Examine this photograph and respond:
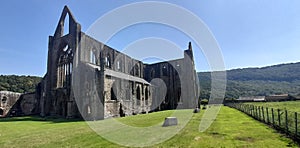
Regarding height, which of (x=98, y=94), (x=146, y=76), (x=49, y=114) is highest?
(x=146, y=76)

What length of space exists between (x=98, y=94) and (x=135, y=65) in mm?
24598

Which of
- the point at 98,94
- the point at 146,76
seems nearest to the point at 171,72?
the point at 146,76

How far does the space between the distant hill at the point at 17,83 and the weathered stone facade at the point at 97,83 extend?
1247 inches

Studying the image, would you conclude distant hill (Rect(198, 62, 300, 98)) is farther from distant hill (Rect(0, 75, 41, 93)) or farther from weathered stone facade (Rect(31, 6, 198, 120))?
distant hill (Rect(0, 75, 41, 93))

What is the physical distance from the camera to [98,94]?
27047 mm

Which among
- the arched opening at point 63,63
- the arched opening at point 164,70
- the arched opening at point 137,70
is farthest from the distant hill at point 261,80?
the arched opening at point 63,63

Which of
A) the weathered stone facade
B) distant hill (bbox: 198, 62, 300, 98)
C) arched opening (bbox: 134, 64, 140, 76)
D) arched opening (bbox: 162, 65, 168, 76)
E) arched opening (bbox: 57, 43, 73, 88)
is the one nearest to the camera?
the weathered stone facade

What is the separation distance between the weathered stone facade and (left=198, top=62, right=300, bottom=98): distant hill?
40614mm

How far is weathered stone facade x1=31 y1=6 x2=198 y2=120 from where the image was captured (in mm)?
27906

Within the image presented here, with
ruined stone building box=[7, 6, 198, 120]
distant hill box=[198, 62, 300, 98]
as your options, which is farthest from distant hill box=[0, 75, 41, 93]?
distant hill box=[198, 62, 300, 98]

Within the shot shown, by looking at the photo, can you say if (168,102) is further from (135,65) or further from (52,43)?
(52,43)

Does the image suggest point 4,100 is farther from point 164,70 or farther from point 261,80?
point 261,80

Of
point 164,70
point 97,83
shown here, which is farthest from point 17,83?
point 97,83

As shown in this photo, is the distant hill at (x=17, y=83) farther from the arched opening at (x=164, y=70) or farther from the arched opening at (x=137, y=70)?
the arched opening at (x=164, y=70)
